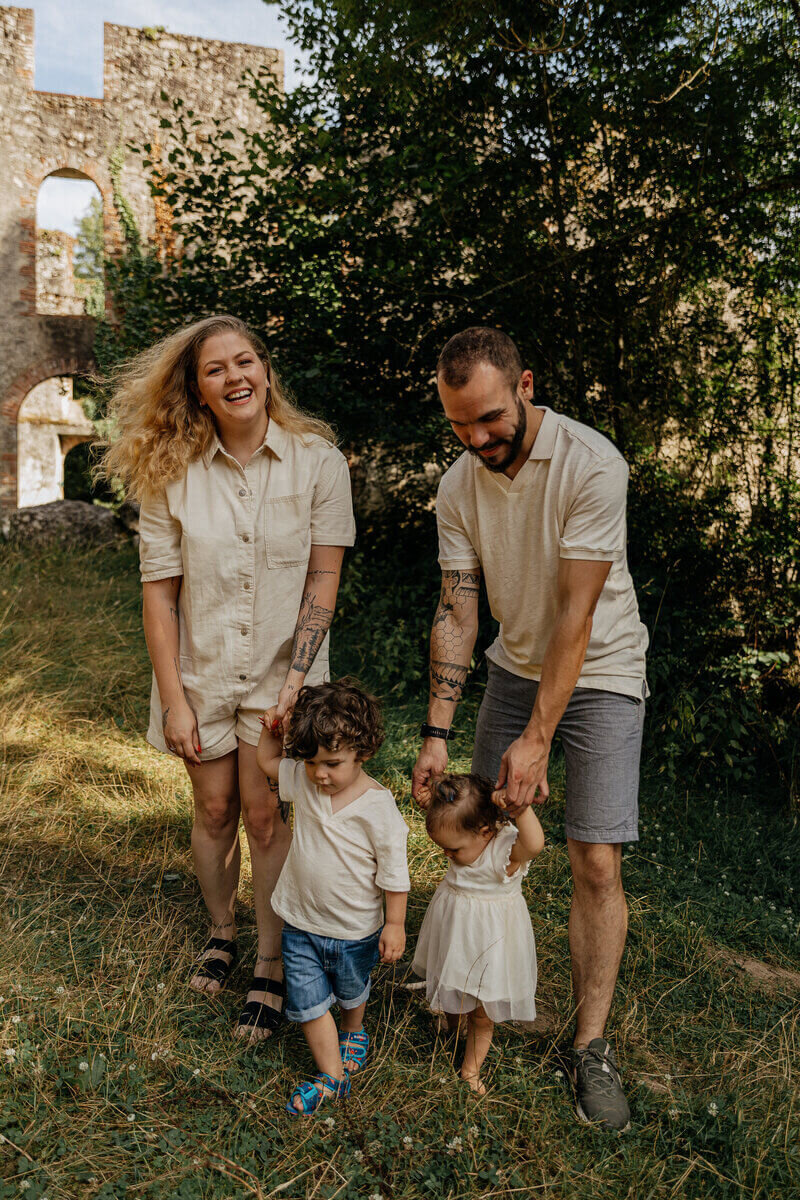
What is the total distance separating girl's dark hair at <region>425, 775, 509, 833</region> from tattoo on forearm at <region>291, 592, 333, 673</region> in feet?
1.86

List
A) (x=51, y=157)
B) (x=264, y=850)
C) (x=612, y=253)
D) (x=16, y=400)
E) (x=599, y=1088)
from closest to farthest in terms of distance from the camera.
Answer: (x=599, y=1088)
(x=264, y=850)
(x=612, y=253)
(x=51, y=157)
(x=16, y=400)

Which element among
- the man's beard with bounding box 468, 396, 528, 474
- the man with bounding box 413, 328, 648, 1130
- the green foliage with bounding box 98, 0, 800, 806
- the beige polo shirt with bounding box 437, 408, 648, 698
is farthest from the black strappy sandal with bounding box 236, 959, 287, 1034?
the green foliage with bounding box 98, 0, 800, 806

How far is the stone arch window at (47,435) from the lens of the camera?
23484 mm

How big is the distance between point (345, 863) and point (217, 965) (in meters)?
0.93

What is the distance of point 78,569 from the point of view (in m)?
8.69

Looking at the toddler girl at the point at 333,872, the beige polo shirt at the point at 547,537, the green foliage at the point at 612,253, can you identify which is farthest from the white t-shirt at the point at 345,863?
the green foliage at the point at 612,253

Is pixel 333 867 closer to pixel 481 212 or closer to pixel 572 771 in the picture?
pixel 572 771

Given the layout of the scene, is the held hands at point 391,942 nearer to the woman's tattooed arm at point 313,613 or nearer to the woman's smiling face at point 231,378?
the woman's tattooed arm at point 313,613

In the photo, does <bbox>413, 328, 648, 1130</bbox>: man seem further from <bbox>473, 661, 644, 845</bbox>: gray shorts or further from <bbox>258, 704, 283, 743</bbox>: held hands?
<bbox>258, 704, 283, 743</bbox>: held hands

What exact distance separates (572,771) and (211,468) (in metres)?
1.44

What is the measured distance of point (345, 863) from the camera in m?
2.48

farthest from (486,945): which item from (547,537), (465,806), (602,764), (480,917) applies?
(547,537)

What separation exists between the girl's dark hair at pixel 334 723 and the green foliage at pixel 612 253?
276 cm

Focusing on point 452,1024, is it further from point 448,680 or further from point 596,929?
point 448,680
